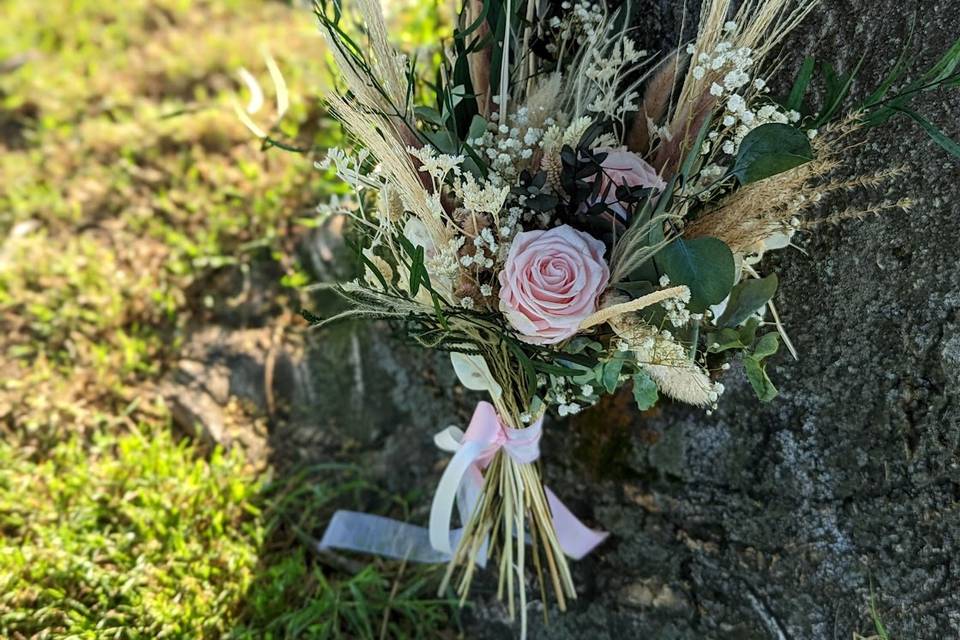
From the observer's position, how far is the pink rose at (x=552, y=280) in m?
1.03

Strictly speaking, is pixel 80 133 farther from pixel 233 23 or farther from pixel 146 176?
pixel 233 23

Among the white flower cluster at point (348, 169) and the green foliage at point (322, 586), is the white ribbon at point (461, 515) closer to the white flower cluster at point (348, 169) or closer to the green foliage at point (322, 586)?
the green foliage at point (322, 586)

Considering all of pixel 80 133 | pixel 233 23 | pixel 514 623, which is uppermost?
pixel 233 23

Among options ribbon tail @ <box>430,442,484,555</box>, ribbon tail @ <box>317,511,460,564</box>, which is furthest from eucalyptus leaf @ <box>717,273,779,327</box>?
ribbon tail @ <box>317,511,460,564</box>

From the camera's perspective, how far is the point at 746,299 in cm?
121

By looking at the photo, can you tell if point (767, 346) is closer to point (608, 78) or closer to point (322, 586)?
point (608, 78)

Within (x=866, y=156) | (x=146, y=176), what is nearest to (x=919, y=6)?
(x=866, y=156)

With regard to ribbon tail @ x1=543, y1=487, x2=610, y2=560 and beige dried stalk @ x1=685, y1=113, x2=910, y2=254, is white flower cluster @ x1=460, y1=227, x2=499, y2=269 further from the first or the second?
ribbon tail @ x1=543, y1=487, x2=610, y2=560

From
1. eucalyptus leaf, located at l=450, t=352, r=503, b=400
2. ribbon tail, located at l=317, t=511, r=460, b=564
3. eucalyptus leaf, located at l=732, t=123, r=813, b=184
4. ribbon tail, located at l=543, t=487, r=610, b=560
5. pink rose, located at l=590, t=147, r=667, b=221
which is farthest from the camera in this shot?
ribbon tail, located at l=317, t=511, r=460, b=564

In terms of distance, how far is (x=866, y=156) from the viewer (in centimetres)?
123

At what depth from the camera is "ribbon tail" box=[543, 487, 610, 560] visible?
1637mm

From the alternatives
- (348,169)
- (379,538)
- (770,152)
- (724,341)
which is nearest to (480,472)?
(379,538)

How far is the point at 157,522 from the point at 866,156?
1.65 metres

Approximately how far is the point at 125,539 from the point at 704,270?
1.41 meters
